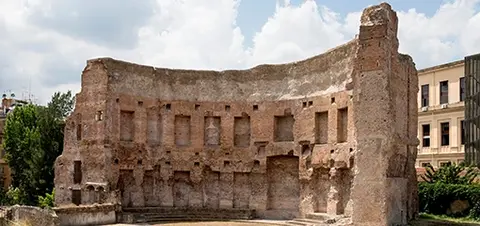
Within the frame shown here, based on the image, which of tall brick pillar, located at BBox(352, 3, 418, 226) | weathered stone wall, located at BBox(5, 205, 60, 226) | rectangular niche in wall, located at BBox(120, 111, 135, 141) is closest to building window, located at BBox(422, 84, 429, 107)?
tall brick pillar, located at BBox(352, 3, 418, 226)

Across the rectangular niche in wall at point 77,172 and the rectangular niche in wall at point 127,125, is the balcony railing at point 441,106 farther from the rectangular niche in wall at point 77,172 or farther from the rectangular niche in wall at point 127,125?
the rectangular niche in wall at point 77,172

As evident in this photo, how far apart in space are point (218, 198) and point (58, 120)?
53.5 ft

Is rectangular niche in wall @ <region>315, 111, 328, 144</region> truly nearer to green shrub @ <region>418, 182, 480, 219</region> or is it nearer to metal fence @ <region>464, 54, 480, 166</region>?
green shrub @ <region>418, 182, 480, 219</region>

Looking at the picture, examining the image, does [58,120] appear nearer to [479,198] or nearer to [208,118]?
[208,118]

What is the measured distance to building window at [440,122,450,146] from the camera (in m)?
36.2

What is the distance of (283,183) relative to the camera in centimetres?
2872

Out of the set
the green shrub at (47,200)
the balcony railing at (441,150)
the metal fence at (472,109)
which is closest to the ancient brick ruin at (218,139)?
the metal fence at (472,109)

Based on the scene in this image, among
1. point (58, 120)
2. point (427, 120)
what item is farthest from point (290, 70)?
point (58, 120)

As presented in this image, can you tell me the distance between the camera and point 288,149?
28047mm

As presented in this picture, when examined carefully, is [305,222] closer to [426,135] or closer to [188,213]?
[188,213]

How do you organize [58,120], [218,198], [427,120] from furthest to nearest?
[58,120], [427,120], [218,198]

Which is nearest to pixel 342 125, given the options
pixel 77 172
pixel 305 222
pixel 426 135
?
pixel 305 222

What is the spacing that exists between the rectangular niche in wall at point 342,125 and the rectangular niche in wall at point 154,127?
9.79 meters

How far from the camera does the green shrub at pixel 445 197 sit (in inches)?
970
